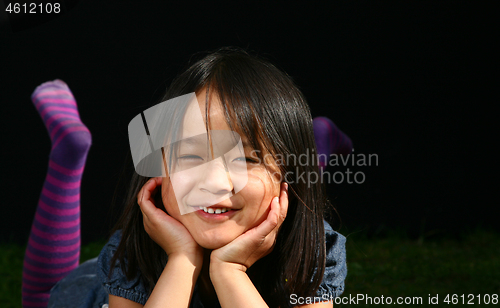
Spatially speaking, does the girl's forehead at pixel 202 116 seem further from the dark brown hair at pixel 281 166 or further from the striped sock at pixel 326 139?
the striped sock at pixel 326 139

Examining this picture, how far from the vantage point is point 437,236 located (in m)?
1.82

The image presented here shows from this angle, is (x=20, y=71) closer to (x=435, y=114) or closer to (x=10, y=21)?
(x=10, y=21)

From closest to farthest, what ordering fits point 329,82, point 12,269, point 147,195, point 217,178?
1. point 217,178
2. point 147,195
3. point 12,269
4. point 329,82

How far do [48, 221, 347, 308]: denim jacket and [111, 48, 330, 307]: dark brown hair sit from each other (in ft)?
0.07

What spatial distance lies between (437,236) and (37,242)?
1.38 meters

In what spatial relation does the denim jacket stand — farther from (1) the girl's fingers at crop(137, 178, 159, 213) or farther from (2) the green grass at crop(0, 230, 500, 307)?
(2) the green grass at crop(0, 230, 500, 307)

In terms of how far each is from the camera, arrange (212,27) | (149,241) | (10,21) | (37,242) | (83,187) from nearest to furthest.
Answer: (149,241)
(37,242)
(10,21)
(212,27)
(83,187)

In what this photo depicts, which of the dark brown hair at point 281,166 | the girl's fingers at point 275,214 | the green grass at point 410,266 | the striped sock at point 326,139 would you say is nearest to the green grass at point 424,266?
the green grass at point 410,266

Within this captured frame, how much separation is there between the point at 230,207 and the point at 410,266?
3.18 feet

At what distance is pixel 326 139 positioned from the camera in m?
1.53

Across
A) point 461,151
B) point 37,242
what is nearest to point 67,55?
point 37,242

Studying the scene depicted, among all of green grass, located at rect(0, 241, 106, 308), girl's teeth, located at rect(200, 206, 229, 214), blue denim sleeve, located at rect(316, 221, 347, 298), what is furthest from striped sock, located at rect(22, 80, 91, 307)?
blue denim sleeve, located at rect(316, 221, 347, 298)

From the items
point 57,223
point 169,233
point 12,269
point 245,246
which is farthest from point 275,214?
point 12,269

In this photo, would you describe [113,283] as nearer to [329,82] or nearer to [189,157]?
[189,157]
